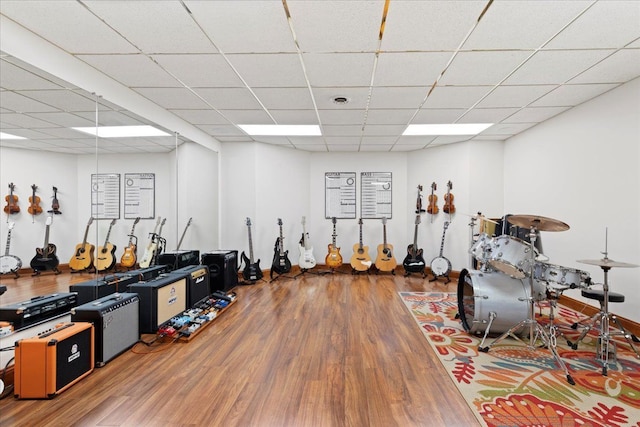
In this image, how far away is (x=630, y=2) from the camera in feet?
6.57

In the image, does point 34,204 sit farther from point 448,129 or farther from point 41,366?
Answer: point 448,129

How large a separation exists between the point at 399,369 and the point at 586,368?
5.19 feet

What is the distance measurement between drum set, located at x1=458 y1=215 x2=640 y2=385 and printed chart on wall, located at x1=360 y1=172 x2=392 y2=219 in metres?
3.74

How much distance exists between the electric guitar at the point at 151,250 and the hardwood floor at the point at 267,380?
1.08 metres

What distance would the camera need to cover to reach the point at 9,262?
8.63 ft

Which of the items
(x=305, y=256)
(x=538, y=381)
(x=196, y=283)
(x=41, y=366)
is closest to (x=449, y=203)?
(x=305, y=256)

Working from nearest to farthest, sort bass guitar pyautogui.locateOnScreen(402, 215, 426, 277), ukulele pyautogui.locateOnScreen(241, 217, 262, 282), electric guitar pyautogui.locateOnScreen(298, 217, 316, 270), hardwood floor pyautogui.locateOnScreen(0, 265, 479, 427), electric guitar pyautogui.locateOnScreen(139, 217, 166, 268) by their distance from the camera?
1. hardwood floor pyautogui.locateOnScreen(0, 265, 479, 427)
2. electric guitar pyautogui.locateOnScreen(139, 217, 166, 268)
3. ukulele pyautogui.locateOnScreen(241, 217, 262, 282)
4. bass guitar pyautogui.locateOnScreen(402, 215, 426, 277)
5. electric guitar pyautogui.locateOnScreen(298, 217, 316, 270)

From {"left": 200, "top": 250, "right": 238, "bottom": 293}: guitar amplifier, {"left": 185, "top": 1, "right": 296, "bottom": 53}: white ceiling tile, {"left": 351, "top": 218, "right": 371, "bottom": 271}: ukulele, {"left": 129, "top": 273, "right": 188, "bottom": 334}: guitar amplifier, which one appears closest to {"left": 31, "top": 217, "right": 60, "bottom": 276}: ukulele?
{"left": 129, "top": 273, "right": 188, "bottom": 334}: guitar amplifier

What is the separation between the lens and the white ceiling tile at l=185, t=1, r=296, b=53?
6.80 feet

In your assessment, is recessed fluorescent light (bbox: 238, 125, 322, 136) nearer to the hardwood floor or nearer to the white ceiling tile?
the white ceiling tile

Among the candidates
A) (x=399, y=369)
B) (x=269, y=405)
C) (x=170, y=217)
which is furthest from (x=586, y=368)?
(x=170, y=217)

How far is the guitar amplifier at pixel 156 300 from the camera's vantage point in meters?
3.10

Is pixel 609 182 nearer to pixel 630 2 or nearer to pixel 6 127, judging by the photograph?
pixel 630 2

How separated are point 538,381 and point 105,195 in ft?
14.8
